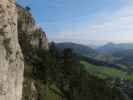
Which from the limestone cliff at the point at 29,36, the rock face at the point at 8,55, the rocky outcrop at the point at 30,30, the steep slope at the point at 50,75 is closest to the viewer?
the rock face at the point at 8,55

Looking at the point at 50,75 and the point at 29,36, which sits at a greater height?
the point at 29,36

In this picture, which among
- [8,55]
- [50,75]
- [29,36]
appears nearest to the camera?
[8,55]

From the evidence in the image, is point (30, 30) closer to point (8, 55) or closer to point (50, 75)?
point (50, 75)

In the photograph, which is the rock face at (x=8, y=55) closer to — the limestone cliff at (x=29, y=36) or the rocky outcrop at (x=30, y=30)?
the limestone cliff at (x=29, y=36)

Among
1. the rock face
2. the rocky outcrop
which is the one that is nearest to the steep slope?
the rocky outcrop

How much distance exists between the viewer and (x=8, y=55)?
17656 millimetres

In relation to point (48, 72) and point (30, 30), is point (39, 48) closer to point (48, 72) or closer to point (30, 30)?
point (30, 30)

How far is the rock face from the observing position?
54.9 feet

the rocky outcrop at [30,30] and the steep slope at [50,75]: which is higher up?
the rocky outcrop at [30,30]

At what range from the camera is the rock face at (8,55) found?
54.9ft

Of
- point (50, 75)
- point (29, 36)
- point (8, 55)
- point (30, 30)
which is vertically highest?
point (30, 30)

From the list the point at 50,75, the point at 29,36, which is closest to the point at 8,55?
the point at 50,75

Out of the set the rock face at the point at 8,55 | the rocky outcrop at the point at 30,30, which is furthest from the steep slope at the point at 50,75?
the rock face at the point at 8,55

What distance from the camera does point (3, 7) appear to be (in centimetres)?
1727
